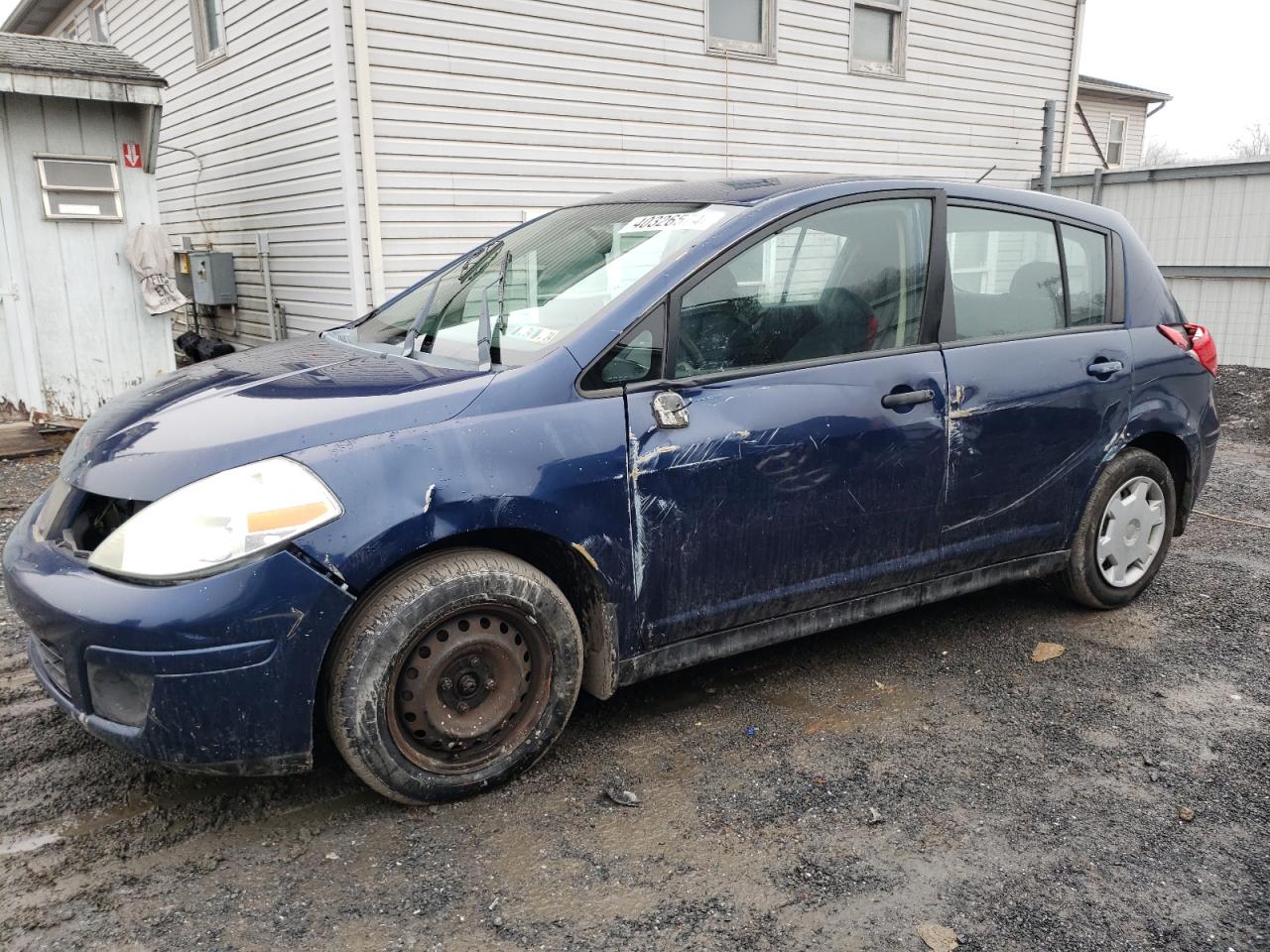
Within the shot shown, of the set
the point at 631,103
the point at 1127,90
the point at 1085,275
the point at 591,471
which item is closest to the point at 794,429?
the point at 591,471

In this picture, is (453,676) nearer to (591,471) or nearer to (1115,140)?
(591,471)

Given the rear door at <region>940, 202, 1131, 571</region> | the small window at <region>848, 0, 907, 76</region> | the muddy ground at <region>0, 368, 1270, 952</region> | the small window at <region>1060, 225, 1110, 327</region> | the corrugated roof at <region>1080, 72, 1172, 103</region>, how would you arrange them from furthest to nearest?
the corrugated roof at <region>1080, 72, 1172, 103</region> → the small window at <region>848, 0, 907, 76</region> → the small window at <region>1060, 225, 1110, 327</region> → the rear door at <region>940, 202, 1131, 571</region> → the muddy ground at <region>0, 368, 1270, 952</region>

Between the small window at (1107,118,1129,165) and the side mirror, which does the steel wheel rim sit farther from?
the small window at (1107,118,1129,165)

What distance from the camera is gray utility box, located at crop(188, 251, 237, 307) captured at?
998cm

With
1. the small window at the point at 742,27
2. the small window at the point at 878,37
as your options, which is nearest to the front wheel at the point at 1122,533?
the small window at the point at 742,27

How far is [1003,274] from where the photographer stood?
3701mm

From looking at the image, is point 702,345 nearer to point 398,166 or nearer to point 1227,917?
point 1227,917

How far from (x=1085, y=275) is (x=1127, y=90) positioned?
19.6 m

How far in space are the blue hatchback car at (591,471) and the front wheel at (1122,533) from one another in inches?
0.9

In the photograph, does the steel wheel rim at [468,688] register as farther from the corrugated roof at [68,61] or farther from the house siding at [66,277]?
the corrugated roof at [68,61]

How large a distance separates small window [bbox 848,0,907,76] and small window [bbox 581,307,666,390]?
30.6ft

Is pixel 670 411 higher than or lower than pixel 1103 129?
lower

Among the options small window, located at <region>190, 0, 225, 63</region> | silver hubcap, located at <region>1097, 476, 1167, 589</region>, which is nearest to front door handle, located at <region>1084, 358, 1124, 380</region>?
silver hubcap, located at <region>1097, 476, 1167, 589</region>

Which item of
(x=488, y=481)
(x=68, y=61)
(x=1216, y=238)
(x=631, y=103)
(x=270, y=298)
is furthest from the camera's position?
(x=1216, y=238)
